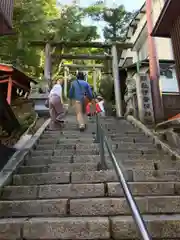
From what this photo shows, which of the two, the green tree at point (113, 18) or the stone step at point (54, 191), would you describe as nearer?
the stone step at point (54, 191)

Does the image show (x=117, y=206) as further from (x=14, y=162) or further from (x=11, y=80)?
(x=11, y=80)

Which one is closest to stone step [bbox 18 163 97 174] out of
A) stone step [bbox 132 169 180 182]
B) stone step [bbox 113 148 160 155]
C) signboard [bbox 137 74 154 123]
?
stone step [bbox 132 169 180 182]

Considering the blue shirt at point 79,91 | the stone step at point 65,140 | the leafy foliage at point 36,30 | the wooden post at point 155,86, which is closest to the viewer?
the stone step at point 65,140

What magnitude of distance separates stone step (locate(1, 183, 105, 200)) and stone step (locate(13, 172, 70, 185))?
32 centimetres

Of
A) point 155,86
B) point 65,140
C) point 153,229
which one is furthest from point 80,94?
point 153,229

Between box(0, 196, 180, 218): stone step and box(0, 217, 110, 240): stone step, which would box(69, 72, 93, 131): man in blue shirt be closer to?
box(0, 196, 180, 218): stone step

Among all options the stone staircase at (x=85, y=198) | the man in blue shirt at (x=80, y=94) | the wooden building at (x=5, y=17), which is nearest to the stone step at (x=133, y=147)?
the stone staircase at (x=85, y=198)

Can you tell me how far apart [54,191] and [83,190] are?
43cm

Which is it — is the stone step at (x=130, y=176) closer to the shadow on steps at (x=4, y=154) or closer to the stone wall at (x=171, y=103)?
the shadow on steps at (x=4, y=154)

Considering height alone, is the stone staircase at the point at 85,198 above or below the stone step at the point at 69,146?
below

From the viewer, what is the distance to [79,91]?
7883mm

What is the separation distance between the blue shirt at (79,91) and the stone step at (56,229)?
5.23m

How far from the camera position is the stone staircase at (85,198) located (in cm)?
288

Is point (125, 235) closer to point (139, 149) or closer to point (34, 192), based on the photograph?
point (34, 192)
